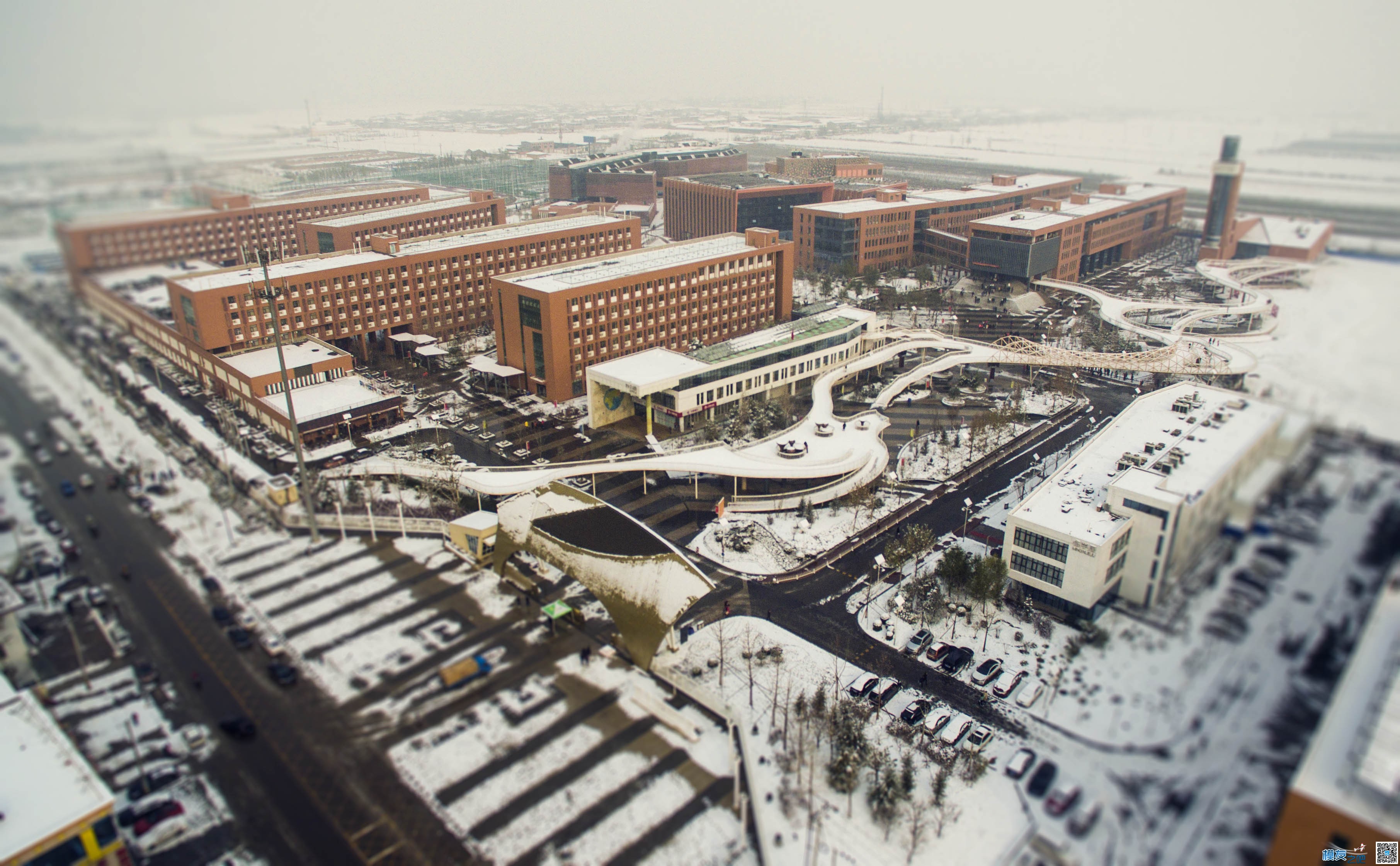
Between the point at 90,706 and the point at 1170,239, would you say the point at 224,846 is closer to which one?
the point at 90,706

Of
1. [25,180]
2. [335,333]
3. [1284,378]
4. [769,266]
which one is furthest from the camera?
[769,266]

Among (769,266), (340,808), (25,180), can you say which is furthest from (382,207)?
(340,808)

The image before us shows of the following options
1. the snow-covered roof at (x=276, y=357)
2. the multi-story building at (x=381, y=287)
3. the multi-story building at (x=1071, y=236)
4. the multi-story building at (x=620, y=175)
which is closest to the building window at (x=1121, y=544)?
the snow-covered roof at (x=276, y=357)

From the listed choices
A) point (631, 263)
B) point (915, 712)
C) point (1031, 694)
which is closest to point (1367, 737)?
point (915, 712)

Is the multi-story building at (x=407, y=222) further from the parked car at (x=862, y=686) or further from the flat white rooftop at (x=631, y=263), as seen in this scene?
the parked car at (x=862, y=686)

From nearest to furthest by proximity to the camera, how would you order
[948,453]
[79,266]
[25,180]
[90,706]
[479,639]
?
1. [25,180]
2. [90,706]
3. [479,639]
4. [79,266]
5. [948,453]

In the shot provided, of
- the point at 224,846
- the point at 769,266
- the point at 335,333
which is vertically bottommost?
the point at 224,846

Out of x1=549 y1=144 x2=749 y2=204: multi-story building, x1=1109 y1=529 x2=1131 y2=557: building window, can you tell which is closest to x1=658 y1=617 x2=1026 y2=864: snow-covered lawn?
x1=1109 y1=529 x2=1131 y2=557: building window
